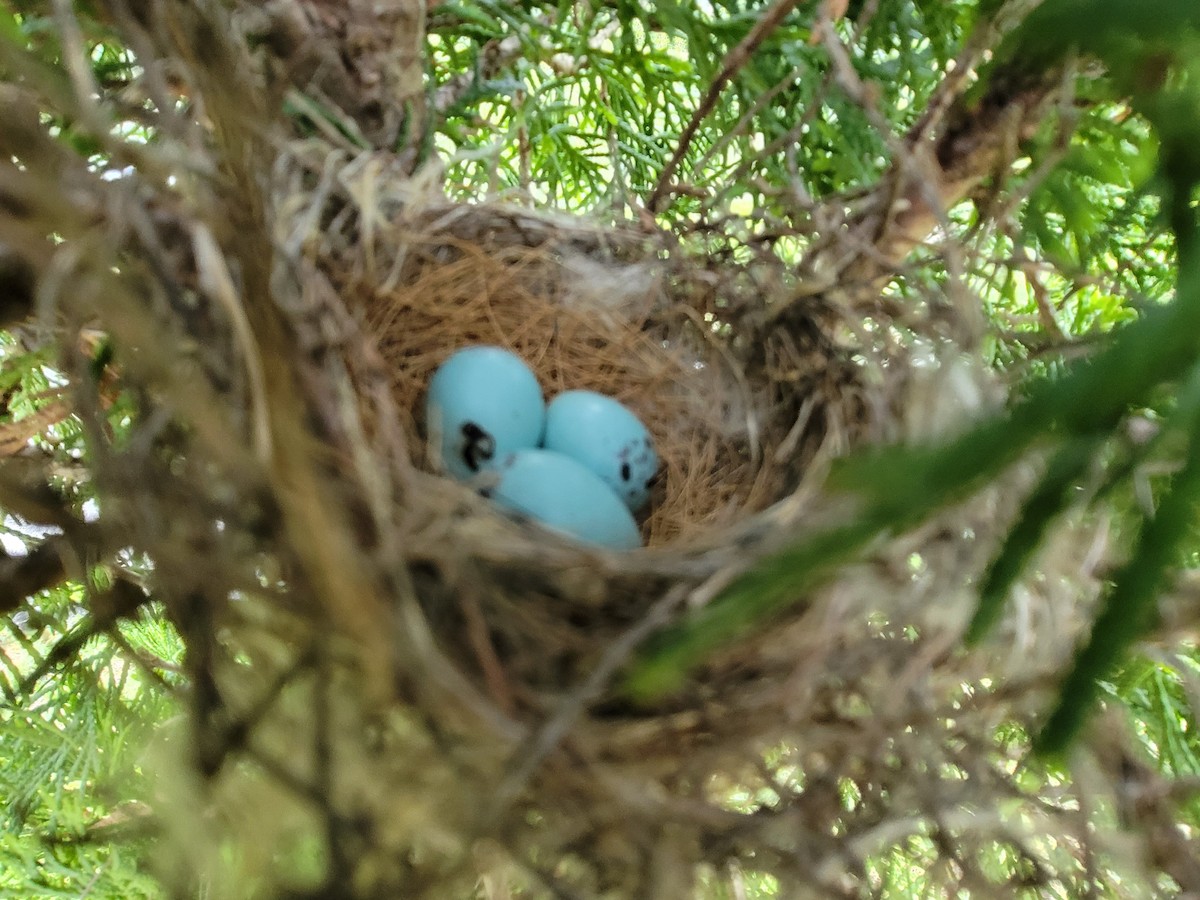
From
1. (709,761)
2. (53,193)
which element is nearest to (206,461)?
(53,193)

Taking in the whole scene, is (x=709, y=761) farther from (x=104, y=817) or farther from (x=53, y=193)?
(x=104, y=817)

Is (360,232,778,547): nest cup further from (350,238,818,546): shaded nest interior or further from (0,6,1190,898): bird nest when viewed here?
(0,6,1190,898): bird nest

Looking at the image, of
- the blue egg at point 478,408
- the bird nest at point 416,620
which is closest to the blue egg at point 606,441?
the blue egg at point 478,408

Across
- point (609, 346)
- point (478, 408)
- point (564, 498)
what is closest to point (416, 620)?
point (564, 498)

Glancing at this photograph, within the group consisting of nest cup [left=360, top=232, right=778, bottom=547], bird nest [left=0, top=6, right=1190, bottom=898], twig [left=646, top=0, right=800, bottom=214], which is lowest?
bird nest [left=0, top=6, right=1190, bottom=898]

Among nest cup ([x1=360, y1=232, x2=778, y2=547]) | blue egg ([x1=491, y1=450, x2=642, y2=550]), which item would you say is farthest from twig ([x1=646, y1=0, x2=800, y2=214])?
blue egg ([x1=491, y1=450, x2=642, y2=550])

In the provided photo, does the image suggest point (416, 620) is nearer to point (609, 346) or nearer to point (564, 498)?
point (564, 498)
